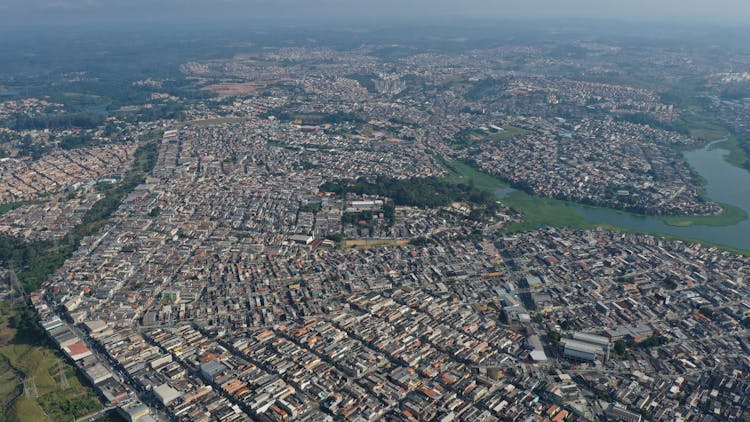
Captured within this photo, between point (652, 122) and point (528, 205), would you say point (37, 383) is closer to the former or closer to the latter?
point (528, 205)

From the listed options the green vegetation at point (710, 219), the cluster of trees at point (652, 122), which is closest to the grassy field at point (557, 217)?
the green vegetation at point (710, 219)

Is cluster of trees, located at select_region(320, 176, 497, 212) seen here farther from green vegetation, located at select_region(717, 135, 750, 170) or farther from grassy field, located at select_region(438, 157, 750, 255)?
green vegetation, located at select_region(717, 135, 750, 170)

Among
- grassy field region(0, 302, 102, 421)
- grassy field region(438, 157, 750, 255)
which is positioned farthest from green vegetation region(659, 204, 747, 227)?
grassy field region(0, 302, 102, 421)

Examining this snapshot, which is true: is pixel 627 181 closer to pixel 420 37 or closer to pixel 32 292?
pixel 32 292

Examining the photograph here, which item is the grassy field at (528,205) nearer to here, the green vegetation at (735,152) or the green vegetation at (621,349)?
the green vegetation at (621,349)

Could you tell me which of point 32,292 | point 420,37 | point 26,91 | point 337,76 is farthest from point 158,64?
point 32,292

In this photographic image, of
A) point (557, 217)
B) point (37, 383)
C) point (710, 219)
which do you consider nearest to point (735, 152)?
point (710, 219)
